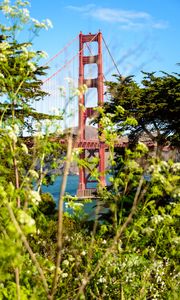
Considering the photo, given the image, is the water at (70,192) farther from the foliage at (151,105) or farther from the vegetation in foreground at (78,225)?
the foliage at (151,105)

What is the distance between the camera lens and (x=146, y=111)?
20844 millimetres

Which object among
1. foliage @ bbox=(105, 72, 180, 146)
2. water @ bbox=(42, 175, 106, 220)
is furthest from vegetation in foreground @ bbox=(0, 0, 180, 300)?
foliage @ bbox=(105, 72, 180, 146)

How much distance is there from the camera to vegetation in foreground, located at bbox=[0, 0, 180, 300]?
8.93 feet

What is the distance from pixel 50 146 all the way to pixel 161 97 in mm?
16563

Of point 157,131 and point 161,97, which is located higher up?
point 161,97

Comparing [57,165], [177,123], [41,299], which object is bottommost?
[41,299]

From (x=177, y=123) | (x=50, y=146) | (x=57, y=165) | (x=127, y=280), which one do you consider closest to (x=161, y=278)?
(x=127, y=280)

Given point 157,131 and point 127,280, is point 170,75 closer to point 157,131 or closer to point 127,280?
point 157,131

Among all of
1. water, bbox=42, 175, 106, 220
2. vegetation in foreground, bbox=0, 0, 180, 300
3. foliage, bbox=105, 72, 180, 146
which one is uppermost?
A: foliage, bbox=105, 72, 180, 146

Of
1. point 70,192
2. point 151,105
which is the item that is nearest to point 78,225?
point 151,105

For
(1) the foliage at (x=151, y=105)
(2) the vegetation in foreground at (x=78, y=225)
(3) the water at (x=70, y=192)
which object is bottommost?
(3) the water at (x=70, y=192)

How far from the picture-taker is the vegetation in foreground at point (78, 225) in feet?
8.93

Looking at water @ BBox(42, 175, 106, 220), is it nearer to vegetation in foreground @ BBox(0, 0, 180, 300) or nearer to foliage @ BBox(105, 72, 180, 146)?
vegetation in foreground @ BBox(0, 0, 180, 300)

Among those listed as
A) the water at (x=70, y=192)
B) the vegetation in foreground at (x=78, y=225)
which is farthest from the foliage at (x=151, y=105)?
the vegetation in foreground at (x=78, y=225)
